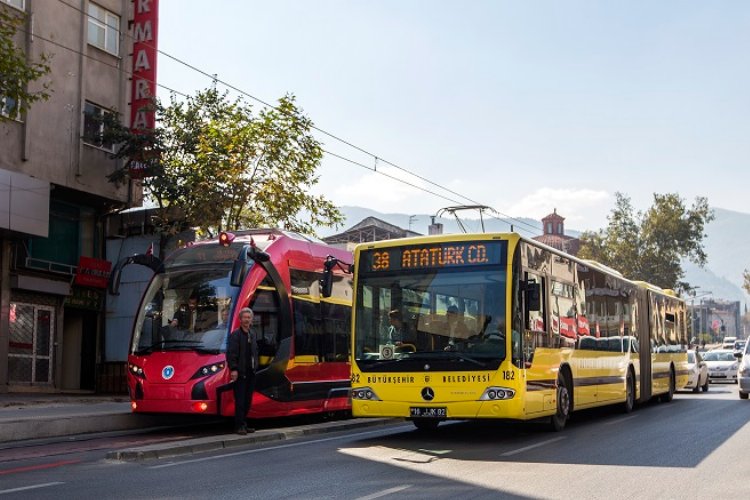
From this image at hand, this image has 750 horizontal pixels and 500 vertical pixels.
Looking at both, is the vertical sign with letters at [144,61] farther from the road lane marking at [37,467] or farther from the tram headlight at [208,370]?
the road lane marking at [37,467]

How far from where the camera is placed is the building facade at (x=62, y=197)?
2458cm

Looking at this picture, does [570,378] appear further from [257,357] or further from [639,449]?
[257,357]

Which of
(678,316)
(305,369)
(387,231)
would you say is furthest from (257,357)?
(387,231)

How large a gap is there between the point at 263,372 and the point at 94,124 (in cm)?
1527

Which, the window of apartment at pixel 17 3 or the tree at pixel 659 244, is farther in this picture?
the tree at pixel 659 244

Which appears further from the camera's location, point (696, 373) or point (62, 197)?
point (696, 373)

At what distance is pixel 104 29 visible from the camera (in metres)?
28.4

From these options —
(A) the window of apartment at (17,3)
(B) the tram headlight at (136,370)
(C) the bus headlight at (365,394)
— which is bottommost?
(C) the bus headlight at (365,394)

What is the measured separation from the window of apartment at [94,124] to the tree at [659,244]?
5742 centimetres

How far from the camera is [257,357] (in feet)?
45.9

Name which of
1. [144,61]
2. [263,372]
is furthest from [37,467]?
[144,61]

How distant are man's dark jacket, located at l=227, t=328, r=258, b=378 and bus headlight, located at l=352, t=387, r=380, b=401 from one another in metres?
1.74

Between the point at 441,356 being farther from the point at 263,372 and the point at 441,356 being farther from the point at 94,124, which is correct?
the point at 94,124

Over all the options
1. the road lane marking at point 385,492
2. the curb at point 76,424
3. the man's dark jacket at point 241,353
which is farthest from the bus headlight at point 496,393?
the curb at point 76,424
